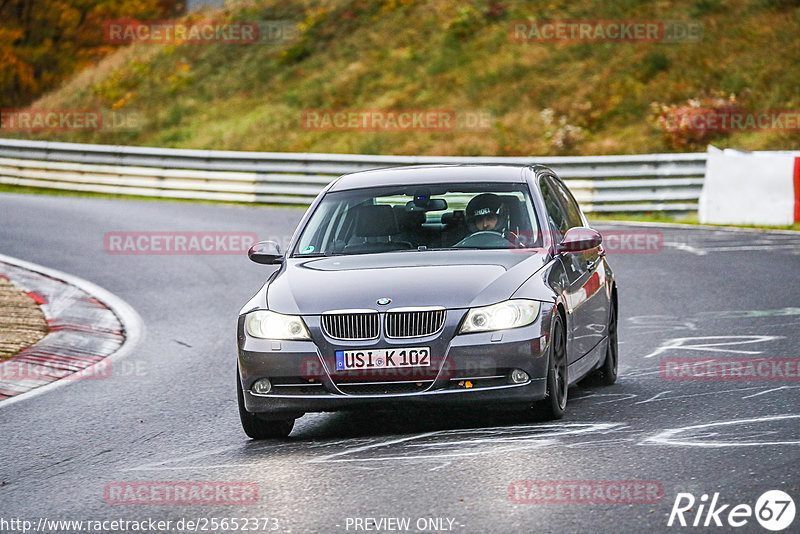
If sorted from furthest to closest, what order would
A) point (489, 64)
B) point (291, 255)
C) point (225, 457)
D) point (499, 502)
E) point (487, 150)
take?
point (489, 64)
point (487, 150)
point (291, 255)
point (225, 457)
point (499, 502)

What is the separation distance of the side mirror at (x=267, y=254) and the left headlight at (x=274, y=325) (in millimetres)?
1105

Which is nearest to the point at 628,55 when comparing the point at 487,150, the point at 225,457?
the point at 487,150

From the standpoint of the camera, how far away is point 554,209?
941 cm

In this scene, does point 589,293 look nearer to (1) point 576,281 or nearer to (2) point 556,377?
(1) point 576,281

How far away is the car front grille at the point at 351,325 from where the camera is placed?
7.50 meters

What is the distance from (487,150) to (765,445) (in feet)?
90.8

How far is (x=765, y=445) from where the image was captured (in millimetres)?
6879

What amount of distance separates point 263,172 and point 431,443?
22.4 metres

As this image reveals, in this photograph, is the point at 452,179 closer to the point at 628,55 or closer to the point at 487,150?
the point at 487,150

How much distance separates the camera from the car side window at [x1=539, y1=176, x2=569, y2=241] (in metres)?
9.07

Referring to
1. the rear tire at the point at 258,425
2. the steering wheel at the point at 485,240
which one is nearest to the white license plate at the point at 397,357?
the rear tire at the point at 258,425
